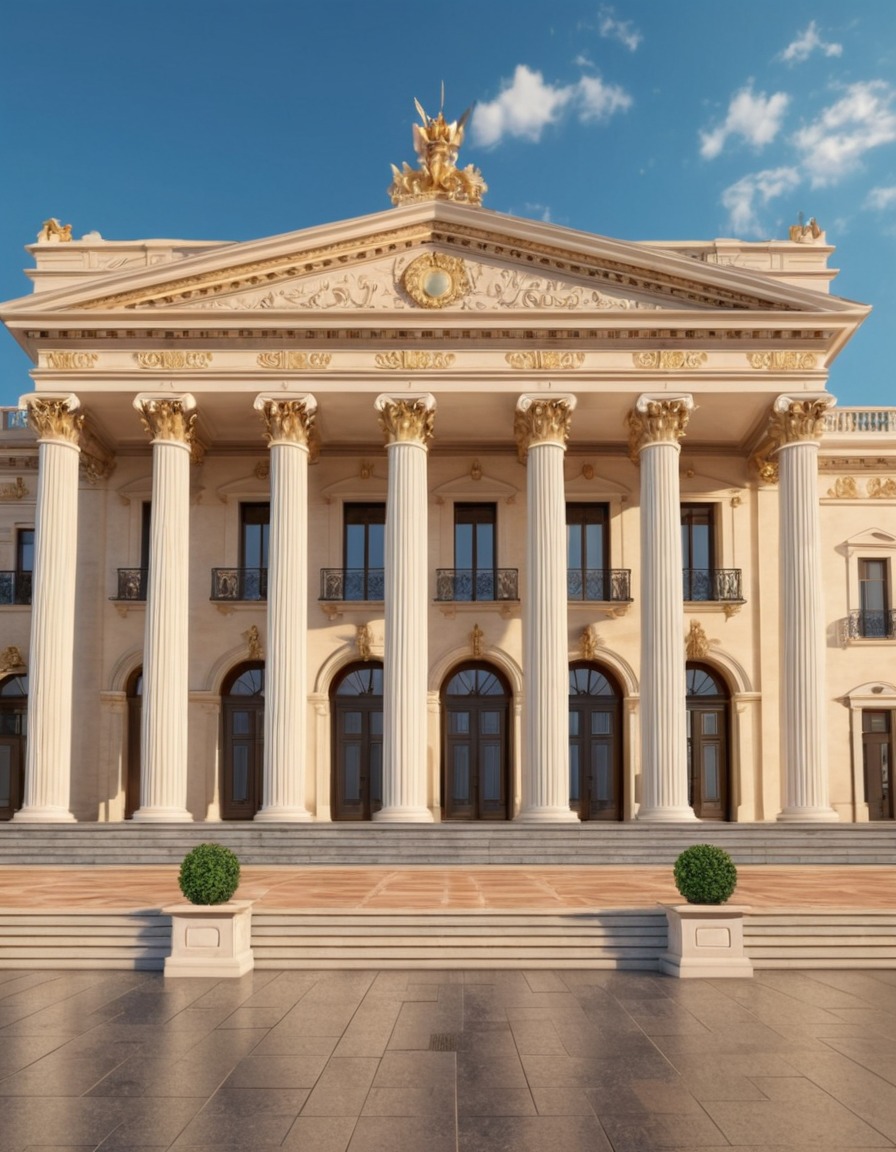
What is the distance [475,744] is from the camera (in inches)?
1347

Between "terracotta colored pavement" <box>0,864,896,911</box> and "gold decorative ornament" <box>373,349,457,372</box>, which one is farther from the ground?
"gold decorative ornament" <box>373,349,457,372</box>

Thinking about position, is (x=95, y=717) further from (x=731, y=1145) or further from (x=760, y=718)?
(x=731, y=1145)

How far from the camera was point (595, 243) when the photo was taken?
2998 centimetres

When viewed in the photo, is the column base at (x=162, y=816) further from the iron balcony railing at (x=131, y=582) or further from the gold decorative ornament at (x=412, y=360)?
the gold decorative ornament at (x=412, y=360)

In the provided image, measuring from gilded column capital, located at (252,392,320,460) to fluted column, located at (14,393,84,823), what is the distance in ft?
15.3

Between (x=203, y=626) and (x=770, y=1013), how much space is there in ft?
79.4

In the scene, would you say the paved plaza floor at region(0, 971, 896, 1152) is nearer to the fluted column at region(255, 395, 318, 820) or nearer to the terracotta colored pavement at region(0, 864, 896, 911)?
the terracotta colored pavement at region(0, 864, 896, 911)

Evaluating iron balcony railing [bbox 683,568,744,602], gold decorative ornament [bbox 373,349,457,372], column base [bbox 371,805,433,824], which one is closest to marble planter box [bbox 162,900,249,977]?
column base [bbox 371,805,433,824]

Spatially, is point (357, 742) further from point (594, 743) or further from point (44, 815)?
point (44, 815)

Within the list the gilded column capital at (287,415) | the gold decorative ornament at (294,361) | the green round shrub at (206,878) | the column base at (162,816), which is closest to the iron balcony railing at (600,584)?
the gilded column capital at (287,415)

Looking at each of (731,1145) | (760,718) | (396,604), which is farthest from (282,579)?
(731,1145)

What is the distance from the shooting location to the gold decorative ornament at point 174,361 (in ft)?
99.6

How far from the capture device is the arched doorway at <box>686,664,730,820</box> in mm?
33969

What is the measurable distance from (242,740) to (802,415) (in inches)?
677
